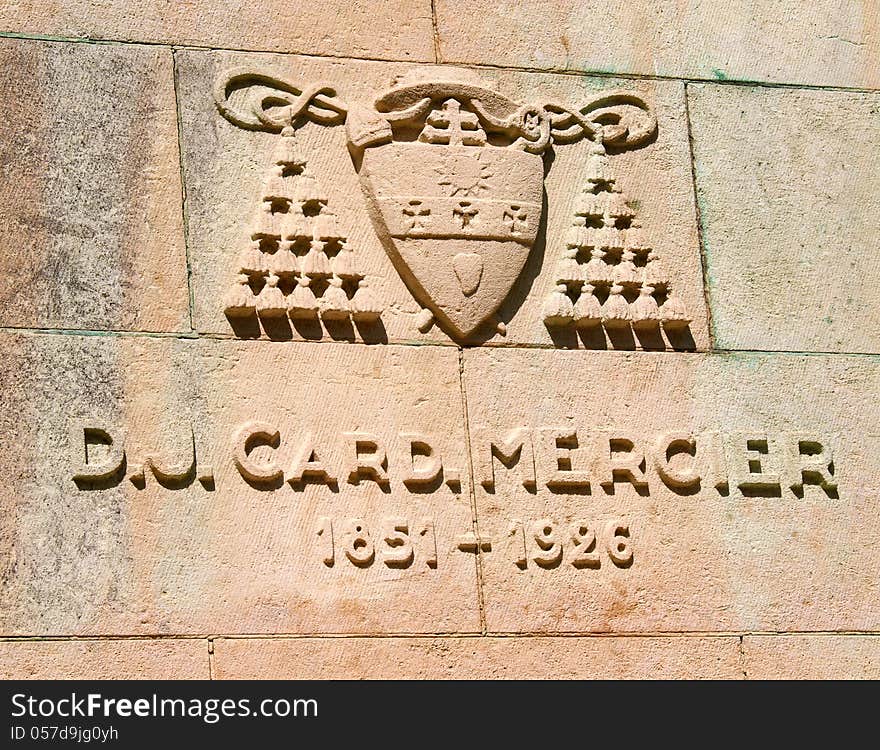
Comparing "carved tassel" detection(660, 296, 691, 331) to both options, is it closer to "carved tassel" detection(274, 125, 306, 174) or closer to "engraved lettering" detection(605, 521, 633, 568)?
"engraved lettering" detection(605, 521, 633, 568)

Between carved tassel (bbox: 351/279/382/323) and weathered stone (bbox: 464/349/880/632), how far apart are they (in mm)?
362

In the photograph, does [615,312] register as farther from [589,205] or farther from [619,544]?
[619,544]

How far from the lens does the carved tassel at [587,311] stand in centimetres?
588

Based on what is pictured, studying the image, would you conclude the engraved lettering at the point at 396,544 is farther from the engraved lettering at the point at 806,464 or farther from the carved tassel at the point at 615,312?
the engraved lettering at the point at 806,464

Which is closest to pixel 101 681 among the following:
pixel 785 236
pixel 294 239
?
pixel 294 239

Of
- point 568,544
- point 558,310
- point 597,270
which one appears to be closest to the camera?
point 568,544

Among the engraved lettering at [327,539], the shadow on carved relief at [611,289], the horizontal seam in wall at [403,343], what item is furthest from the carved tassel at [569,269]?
the engraved lettering at [327,539]

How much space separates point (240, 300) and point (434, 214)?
2.38 feet

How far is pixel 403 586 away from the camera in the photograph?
551 centimetres

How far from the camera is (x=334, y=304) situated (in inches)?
225

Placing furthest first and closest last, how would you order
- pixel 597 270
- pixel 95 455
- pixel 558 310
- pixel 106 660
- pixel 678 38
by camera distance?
pixel 678 38 < pixel 597 270 < pixel 558 310 < pixel 95 455 < pixel 106 660

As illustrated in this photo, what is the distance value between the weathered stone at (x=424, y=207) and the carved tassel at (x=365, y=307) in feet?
0.04

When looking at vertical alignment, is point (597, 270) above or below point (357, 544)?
above

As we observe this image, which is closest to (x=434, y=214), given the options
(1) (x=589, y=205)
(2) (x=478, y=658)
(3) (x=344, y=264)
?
(3) (x=344, y=264)
